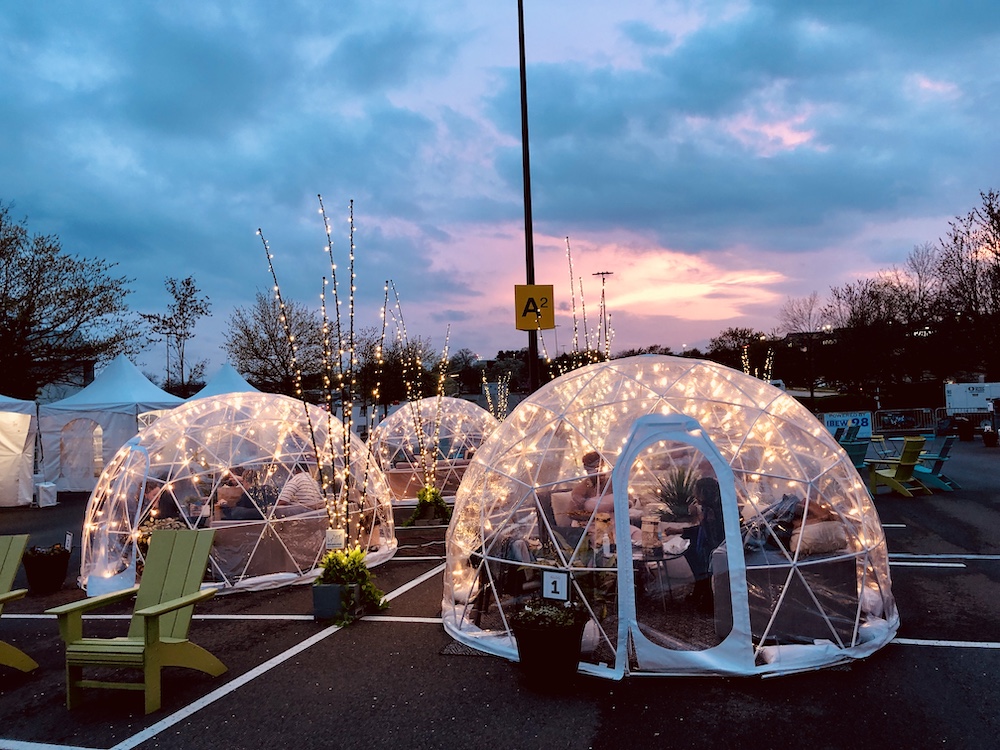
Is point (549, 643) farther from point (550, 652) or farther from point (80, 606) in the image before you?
point (80, 606)

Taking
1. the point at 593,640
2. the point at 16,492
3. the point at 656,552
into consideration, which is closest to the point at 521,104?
the point at 656,552

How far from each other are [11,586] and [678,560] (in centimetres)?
633

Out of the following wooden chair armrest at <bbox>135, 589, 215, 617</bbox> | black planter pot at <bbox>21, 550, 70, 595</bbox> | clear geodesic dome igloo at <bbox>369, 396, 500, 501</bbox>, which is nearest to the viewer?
wooden chair armrest at <bbox>135, 589, 215, 617</bbox>

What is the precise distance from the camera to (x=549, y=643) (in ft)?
17.2

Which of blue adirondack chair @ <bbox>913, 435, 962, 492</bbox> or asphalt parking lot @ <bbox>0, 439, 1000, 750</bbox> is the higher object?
blue adirondack chair @ <bbox>913, 435, 962, 492</bbox>

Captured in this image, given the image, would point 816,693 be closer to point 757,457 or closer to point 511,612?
point 757,457

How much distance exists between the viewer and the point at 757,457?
6246mm

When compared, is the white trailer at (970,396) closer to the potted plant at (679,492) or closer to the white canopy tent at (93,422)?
the potted plant at (679,492)

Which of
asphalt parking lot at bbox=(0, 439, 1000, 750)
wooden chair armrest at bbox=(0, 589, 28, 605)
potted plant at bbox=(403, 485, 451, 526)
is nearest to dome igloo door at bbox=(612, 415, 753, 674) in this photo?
asphalt parking lot at bbox=(0, 439, 1000, 750)

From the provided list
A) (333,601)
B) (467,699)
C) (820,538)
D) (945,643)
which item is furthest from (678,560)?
(333,601)

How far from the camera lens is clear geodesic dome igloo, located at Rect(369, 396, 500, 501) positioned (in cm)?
1642

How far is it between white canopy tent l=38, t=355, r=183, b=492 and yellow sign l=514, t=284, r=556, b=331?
15.1 meters

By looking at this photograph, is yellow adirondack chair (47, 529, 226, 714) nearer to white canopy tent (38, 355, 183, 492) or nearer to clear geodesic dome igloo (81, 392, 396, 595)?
clear geodesic dome igloo (81, 392, 396, 595)

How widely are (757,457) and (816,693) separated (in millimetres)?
2001
